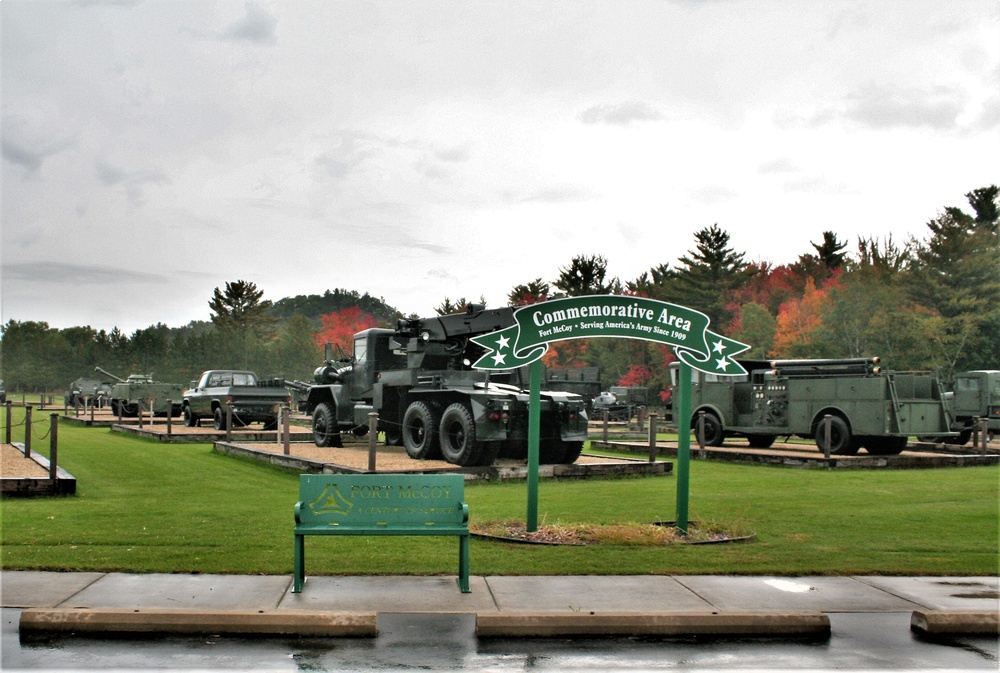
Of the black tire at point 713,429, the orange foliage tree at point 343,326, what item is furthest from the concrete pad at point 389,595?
the orange foliage tree at point 343,326

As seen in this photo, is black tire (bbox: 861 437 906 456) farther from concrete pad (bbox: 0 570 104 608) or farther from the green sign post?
concrete pad (bbox: 0 570 104 608)

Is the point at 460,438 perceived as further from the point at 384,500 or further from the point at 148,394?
the point at 148,394

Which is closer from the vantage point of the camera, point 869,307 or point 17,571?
point 17,571

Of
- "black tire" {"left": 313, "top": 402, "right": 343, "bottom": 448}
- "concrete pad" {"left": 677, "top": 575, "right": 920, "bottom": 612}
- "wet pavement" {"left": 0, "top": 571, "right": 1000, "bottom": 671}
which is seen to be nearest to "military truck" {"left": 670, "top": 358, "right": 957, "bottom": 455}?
"black tire" {"left": 313, "top": 402, "right": 343, "bottom": 448}

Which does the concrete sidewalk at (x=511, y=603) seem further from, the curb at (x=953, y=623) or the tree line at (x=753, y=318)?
the tree line at (x=753, y=318)

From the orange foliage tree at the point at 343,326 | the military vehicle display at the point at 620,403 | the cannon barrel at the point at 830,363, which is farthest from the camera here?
the orange foliage tree at the point at 343,326

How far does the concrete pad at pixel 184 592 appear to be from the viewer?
7445mm

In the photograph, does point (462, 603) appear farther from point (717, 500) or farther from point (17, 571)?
point (717, 500)

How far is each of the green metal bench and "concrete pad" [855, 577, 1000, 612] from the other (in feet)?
11.9

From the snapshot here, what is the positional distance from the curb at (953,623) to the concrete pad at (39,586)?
6220 millimetres

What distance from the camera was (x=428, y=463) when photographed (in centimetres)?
1856

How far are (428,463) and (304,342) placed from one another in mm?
75167

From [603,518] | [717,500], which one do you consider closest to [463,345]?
[717,500]

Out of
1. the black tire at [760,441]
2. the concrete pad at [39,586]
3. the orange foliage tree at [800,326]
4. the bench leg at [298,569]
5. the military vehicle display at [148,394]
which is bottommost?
the concrete pad at [39,586]
